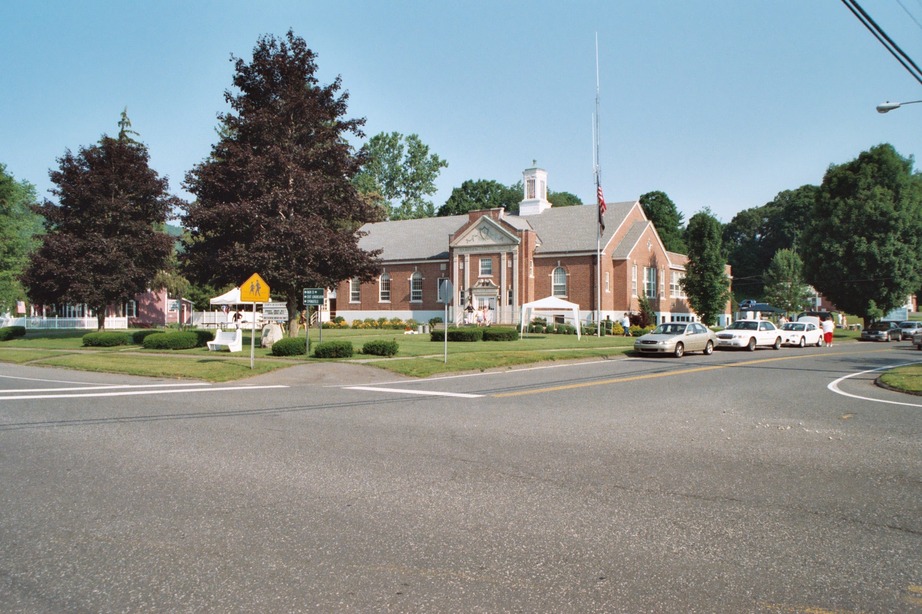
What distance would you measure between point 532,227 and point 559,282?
608cm

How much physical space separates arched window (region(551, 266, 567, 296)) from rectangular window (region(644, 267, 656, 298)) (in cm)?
714

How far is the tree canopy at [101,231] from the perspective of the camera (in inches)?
1372

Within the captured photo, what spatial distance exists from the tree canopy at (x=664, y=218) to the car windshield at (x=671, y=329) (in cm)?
6087

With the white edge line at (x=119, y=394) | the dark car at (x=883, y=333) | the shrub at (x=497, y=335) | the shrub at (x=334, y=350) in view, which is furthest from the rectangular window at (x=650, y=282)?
the white edge line at (x=119, y=394)

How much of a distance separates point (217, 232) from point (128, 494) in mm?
25607

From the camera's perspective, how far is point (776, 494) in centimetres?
634

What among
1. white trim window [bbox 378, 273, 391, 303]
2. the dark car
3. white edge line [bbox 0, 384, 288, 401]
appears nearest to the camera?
white edge line [bbox 0, 384, 288, 401]

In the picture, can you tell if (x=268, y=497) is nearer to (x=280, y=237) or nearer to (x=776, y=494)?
(x=776, y=494)

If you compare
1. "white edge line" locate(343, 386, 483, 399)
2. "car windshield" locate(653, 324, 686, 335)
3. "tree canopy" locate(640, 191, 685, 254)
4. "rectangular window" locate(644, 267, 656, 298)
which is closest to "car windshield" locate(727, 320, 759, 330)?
"car windshield" locate(653, 324, 686, 335)

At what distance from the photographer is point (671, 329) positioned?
29094 mm

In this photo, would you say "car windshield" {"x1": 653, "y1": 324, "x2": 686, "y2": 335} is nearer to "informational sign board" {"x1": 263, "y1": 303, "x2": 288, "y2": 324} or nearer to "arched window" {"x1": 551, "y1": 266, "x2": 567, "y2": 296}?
"informational sign board" {"x1": 263, "y1": 303, "x2": 288, "y2": 324}

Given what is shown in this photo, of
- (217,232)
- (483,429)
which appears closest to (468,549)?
(483,429)

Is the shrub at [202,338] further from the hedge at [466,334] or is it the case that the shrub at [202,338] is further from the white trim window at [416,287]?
the white trim window at [416,287]

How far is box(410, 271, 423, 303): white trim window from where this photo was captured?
55.9 meters
